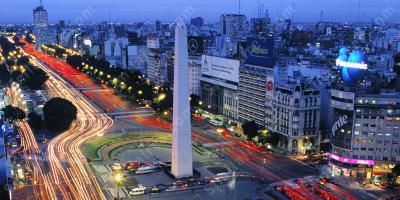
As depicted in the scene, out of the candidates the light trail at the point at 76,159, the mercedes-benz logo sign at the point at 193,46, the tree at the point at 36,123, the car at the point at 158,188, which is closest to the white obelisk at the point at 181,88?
the car at the point at 158,188

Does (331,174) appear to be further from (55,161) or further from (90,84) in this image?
(90,84)

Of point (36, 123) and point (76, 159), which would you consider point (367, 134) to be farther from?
point (36, 123)

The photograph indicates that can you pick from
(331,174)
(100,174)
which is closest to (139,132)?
(100,174)

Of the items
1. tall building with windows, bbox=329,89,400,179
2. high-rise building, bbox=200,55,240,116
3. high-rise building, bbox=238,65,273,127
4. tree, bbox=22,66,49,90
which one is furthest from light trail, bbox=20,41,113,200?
tall building with windows, bbox=329,89,400,179

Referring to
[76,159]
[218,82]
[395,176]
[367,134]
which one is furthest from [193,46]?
[395,176]

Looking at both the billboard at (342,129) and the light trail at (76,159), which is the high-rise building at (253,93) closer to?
the billboard at (342,129)

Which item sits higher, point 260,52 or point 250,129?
point 260,52

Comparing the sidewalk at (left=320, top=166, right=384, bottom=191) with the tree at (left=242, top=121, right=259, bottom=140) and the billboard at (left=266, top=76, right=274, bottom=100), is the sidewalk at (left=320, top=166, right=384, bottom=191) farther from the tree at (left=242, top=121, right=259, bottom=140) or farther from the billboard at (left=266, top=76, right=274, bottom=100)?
the billboard at (left=266, top=76, right=274, bottom=100)
